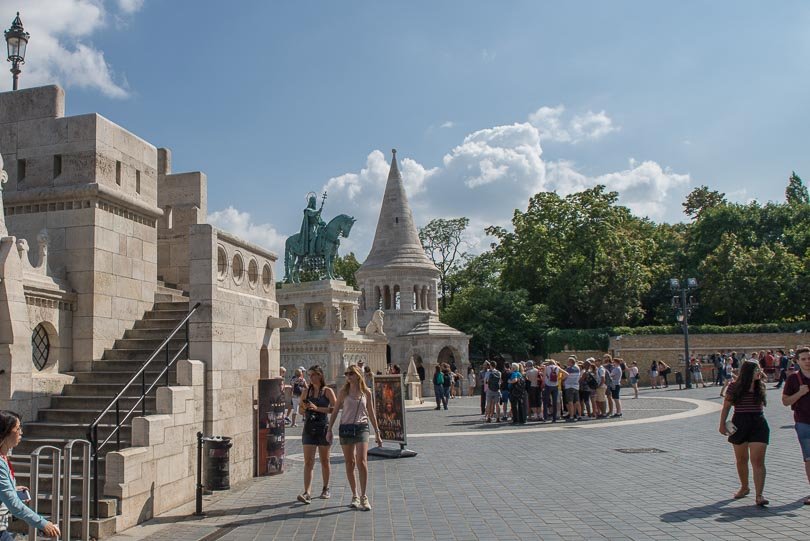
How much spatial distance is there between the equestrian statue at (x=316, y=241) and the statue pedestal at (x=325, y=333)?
2125mm

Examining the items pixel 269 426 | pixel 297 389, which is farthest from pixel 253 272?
pixel 297 389

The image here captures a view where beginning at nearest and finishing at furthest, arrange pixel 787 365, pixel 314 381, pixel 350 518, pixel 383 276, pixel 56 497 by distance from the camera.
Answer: pixel 56 497
pixel 350 518
pixel 314 381
pixel 787 365
pixel 383 276

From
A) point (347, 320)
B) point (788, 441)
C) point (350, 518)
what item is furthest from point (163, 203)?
point (347, 320)

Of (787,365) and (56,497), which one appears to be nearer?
(56,497)

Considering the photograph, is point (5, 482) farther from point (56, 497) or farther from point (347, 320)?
point (347, 320)

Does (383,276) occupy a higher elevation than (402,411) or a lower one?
higher

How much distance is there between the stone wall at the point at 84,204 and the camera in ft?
34.3

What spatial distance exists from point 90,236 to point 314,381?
12.8 feet

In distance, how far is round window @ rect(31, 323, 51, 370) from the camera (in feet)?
32.3

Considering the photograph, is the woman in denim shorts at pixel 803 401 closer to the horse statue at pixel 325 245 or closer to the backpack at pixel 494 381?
the backpack at pixel 494 381

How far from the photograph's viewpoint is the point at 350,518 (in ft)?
26.9

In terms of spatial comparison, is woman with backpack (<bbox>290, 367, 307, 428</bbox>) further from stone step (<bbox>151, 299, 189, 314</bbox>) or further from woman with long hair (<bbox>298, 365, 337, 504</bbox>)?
woman with long hair (<bbox>298, 365, 337, 504</bbox>)

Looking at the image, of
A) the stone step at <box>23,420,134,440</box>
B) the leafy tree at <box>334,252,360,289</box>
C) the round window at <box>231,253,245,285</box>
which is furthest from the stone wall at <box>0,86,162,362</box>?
the leafy tree at <box>334,252,360,289</box>

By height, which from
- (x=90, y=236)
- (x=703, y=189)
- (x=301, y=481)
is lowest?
(x=301, y=481)
